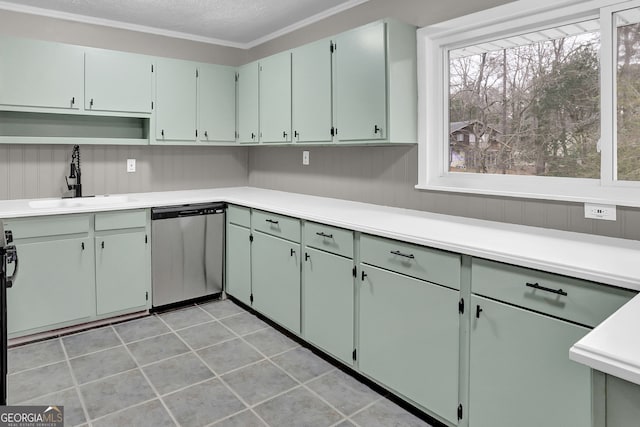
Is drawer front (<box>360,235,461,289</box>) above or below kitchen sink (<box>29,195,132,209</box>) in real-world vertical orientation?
below

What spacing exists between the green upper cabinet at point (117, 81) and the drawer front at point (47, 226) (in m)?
0.91

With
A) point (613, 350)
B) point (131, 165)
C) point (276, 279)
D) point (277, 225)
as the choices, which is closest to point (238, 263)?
point (276, 279)

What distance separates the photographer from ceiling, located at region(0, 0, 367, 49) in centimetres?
334

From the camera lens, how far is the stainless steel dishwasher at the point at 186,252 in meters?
3.54

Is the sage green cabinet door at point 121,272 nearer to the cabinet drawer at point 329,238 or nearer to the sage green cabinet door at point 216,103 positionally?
the sage green cabinet door at point 216,103

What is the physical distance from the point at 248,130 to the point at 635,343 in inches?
138

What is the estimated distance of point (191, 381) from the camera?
2.54 m

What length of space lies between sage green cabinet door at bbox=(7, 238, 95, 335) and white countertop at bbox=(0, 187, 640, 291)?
0.26 metres

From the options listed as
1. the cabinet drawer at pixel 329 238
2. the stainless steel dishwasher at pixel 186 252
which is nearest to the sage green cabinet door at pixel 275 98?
the stainless steel dishwasher at pixel 186 252

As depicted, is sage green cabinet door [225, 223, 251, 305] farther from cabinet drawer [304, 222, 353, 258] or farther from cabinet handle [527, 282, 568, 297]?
cabinet handle [527, 282, 568, 297]

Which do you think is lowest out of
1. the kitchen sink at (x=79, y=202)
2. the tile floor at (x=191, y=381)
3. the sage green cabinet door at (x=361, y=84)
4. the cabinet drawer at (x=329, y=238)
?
the tile floor at (x=191, y=381)

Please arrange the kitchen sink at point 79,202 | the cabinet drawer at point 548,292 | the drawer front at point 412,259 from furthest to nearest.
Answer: the kitchen sink at point 79,202 < the drawer front at point 412,259 < the cabinet drawer at point 548,292

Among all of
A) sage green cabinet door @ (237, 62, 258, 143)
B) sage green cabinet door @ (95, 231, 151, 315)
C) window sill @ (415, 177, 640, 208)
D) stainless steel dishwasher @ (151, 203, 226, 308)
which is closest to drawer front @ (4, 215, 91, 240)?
sage green cabinet door @ (95, 231, 151, 315)

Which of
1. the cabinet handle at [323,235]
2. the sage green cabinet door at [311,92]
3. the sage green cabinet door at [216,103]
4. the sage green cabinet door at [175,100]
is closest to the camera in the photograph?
the cabinet handle at [323,235]
